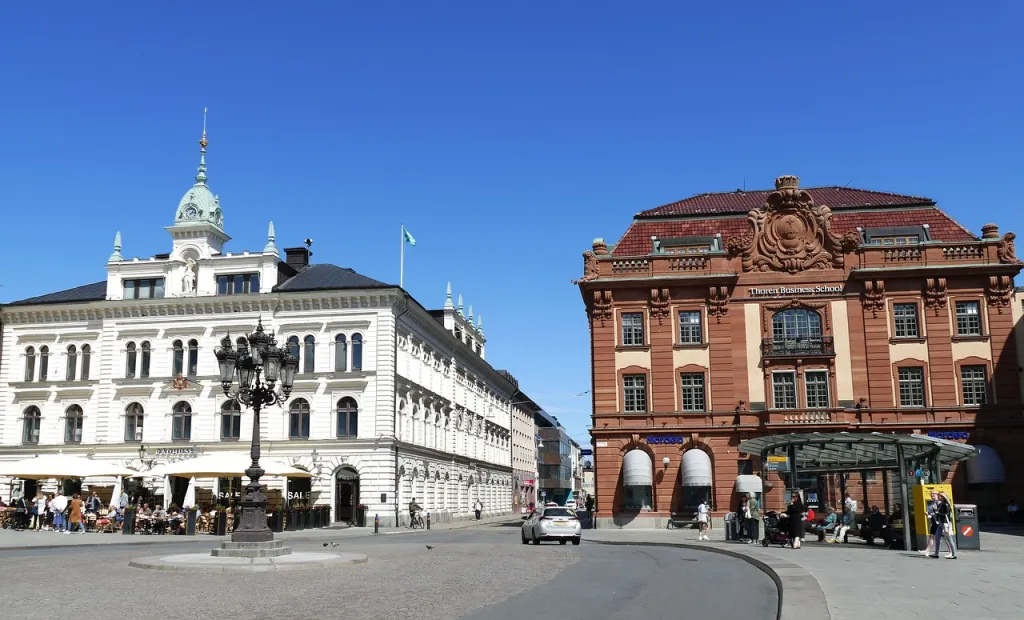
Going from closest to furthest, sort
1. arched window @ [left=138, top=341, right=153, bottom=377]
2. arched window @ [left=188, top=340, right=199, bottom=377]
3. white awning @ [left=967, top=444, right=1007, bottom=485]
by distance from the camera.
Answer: white awning @ [left=967, top=444, right=1007, bottom=485], arched window @ [left=188, top=340, right=199, bottom=377], arched window @ [left=138, top=341, right=153, bottom=377]

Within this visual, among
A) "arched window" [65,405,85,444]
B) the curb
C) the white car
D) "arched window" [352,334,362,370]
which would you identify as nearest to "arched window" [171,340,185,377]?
"arched window" [65,405,85,444]

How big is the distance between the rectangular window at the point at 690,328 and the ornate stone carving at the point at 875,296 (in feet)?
25.9

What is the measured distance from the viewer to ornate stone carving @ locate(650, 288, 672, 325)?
46406 mm

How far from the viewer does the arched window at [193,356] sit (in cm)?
5559

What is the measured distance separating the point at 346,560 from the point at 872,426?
30154 millimetres

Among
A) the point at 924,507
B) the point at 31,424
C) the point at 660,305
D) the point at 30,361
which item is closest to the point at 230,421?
the point at 31,424

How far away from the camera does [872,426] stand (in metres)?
44.3

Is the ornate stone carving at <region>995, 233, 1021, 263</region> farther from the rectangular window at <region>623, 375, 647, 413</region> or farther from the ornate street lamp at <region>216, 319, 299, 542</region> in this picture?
the ornate street lamp at <region>216, 319, 299, 542</region>

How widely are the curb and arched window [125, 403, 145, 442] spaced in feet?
132

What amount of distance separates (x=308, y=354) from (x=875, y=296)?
1194 inches

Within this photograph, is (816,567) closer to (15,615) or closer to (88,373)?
(15,615)

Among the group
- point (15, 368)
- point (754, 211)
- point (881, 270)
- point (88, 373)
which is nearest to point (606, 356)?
point (754, 211)

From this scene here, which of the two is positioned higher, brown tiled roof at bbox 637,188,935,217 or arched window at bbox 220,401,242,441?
brown tiled roof at bbox 637,188,935,217

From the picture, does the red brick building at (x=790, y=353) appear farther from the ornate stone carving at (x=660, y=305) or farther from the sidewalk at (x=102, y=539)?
the sidewalk at (x=102, y=539)
